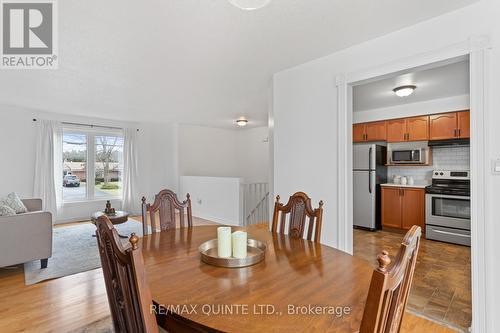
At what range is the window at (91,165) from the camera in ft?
19.4

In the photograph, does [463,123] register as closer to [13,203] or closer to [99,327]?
[99,327]

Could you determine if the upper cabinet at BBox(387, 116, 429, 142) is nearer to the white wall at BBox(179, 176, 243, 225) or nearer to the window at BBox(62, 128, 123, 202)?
the white wall at BBox(179, 176, 243, 225)

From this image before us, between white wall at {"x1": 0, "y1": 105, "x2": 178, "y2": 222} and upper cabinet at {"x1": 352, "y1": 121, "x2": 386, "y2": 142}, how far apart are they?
4563 mm

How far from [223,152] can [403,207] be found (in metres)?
5.08

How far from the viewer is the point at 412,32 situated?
2.19 metres

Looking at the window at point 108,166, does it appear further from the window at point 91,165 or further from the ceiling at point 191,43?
the ceiling at point 191,43

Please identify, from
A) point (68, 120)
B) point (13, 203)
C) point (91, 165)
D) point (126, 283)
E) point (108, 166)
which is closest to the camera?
point (126, 283)

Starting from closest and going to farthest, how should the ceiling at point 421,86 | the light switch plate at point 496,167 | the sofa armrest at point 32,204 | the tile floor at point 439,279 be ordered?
the light switch plate at point 496,167 < the tile floor at point 439,279 < the ceiling at point 421,86 < the sofa armrest at point 32,204

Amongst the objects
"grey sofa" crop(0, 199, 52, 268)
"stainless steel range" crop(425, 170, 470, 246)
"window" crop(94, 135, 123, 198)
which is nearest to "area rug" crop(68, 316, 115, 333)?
"grey sofa" crop(0, 199, 52, 268)

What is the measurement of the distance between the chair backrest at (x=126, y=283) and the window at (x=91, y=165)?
5998 millimetres

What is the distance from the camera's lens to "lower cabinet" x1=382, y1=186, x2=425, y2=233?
448 centimetres

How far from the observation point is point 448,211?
13.3 feet

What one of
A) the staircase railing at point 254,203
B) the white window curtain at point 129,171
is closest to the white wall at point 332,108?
the staircase railing at point 254,203

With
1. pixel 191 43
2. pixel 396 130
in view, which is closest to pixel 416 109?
pixel 396 130
